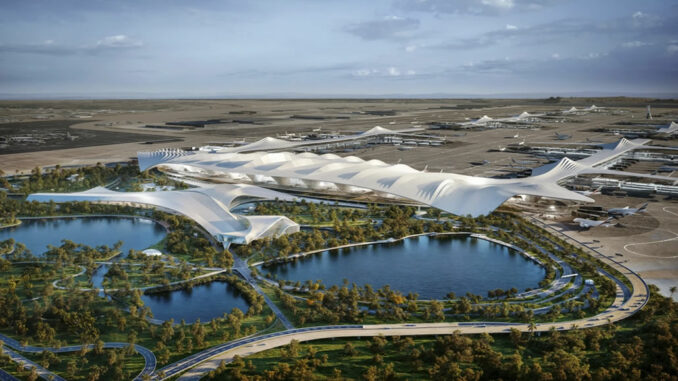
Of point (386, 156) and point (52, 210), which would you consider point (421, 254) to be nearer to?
point (52, 210)

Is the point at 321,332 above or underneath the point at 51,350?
above

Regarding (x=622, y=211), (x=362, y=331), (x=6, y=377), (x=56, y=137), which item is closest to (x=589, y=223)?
(x=622, y=211)

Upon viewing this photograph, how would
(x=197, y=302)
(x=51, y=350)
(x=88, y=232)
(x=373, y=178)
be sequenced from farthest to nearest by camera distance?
1. (x=373, y=178)
2. (x=88, y=232)
3. (x=197, y=302)
4. (x=51, y=350)

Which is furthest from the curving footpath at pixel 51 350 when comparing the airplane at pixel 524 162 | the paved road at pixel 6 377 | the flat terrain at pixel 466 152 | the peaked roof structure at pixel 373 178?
the airplane at pixel 524 162

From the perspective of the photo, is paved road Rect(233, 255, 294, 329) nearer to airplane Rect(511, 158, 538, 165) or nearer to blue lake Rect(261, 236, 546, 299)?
Answer: blue lake Rect(261, 236, 546, 299)

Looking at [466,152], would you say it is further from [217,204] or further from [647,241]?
[217,204]

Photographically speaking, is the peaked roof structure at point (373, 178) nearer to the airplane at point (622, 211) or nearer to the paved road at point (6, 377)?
the airplane at point (622, 211)

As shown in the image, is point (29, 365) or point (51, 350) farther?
point (51, 350)
